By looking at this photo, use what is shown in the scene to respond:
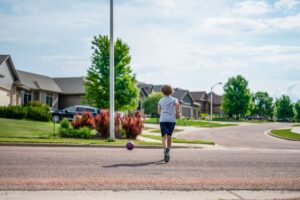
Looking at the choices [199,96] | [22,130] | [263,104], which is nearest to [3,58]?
[22,130]

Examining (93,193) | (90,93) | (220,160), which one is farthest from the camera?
(90,93)

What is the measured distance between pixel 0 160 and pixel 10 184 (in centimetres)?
296

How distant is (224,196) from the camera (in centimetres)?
511

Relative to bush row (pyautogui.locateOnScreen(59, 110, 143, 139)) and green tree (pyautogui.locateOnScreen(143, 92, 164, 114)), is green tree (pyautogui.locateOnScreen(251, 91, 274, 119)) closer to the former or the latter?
green tree (pyautogui.locateOnScreen(143, 92, 164, 114))

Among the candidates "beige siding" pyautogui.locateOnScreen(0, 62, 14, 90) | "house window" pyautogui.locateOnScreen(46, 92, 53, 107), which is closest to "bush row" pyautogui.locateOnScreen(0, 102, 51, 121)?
"beige siding" pyautogui.locateOnScreen(0, 62, 14, 90)

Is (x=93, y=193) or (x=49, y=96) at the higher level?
(x=49, y=96)

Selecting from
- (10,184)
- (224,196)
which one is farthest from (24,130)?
(224,196)

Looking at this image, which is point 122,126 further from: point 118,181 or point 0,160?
point 118,181

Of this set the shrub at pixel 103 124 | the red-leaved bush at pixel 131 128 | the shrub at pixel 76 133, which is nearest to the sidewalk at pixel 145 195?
the shrub at pixel 76 133

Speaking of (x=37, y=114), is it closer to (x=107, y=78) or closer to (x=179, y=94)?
(x=107, y=78)

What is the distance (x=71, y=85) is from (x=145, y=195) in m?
55.1

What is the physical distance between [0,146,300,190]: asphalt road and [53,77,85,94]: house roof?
161 ft

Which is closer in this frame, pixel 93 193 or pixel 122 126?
pixel 93 193

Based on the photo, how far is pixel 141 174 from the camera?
6758 millimetres
